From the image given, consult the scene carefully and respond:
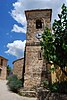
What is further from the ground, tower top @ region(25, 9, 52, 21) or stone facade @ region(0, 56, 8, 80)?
tower top @ region(25, 9, 52, 21)

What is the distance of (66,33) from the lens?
691 inches

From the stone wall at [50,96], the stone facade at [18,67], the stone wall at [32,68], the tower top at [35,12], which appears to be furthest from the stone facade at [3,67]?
the stone wall at [50,96]

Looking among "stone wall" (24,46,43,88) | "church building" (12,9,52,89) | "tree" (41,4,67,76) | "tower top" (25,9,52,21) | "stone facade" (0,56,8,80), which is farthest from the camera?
"stone facade" (0,56,8,80)

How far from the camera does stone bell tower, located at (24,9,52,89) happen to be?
23391 mm

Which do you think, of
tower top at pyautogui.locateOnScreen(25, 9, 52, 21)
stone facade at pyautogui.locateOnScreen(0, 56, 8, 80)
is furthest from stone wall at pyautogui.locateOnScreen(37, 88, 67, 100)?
stone facade at pyautogui.locateOnScreen(0, 56, 8, 80)

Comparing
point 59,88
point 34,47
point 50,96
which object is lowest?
point 50,96

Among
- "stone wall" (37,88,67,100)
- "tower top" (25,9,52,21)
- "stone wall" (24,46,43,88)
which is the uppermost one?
"tower top" (25,9,52,21)

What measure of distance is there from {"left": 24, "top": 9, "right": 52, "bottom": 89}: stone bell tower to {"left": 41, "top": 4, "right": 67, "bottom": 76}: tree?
6292 millimetres

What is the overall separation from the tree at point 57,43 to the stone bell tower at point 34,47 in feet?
20.6

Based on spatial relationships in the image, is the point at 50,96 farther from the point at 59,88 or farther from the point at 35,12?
the point at 35,12

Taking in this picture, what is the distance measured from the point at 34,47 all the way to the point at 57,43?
7100 millimetres

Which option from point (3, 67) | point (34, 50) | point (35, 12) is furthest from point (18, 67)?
point (3, 67)

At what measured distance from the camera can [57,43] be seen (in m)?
17.7

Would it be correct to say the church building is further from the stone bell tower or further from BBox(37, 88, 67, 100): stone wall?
BBox(37, 88, 67, 100): stone wall
